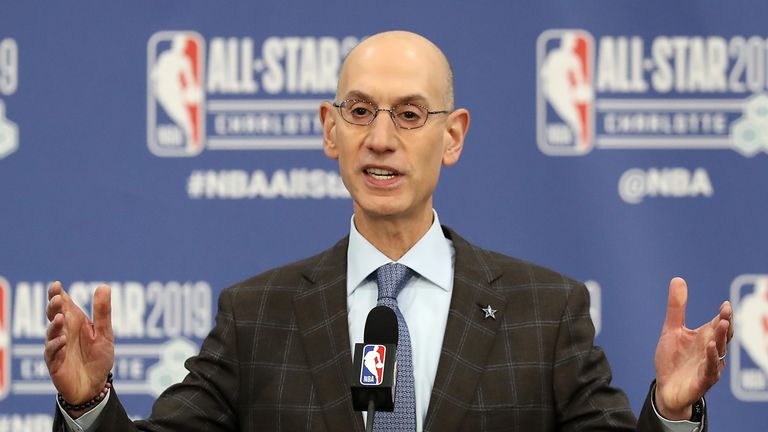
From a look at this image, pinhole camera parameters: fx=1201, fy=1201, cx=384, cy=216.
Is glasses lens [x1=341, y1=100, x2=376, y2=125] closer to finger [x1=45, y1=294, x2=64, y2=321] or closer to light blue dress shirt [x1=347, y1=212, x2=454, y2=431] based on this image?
light blue dress shirt [x1=347, y1=212, x2=454, y2=431]

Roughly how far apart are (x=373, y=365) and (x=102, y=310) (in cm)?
58

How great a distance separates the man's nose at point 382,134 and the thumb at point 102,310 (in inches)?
25.0

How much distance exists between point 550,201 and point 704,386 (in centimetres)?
165

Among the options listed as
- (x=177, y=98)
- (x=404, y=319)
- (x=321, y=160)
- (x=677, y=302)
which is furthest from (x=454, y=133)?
(x=177, y=98)

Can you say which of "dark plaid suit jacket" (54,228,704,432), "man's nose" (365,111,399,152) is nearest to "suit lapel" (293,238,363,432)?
"dark plaid suit jacket" (54,228,704,432)

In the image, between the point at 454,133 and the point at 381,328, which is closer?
the point at 381,328

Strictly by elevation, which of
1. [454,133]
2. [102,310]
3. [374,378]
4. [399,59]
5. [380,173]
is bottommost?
[374,378]

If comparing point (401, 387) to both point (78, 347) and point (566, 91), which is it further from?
point (566, 91)

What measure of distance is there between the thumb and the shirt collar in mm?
582

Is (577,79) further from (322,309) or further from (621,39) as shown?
(322,309)

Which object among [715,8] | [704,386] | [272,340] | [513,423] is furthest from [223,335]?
[715,8]

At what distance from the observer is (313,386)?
251cm

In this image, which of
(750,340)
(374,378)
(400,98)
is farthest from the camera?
(750,340)

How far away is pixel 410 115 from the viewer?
2.59 metres
